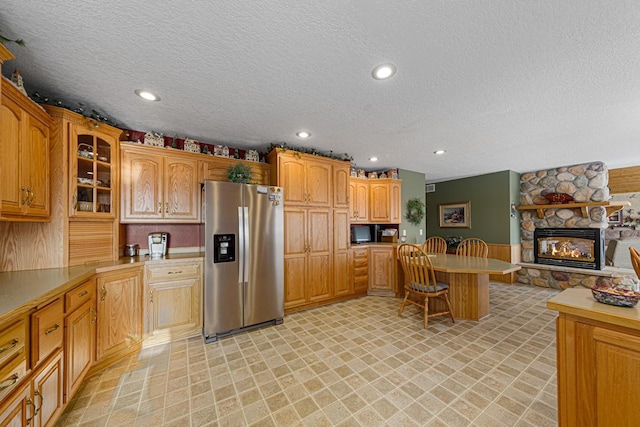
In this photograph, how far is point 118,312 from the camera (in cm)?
220

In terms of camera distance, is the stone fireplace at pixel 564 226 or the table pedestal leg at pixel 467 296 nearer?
the table pedestal leg at pixel 467 296

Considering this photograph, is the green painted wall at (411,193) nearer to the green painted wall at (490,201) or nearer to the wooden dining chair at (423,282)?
the green painted wall at (490,201)

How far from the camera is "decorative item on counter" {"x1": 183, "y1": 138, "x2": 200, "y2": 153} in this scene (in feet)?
10.0

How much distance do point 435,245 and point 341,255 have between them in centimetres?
190

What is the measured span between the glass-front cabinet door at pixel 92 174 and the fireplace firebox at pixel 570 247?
7.33 metres

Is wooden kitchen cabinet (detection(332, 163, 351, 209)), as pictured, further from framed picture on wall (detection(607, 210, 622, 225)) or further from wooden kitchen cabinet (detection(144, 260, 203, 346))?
framed picture on wall (detection(607, 210, 622, 225))

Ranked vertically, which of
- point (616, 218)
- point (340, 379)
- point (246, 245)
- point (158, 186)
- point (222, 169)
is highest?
point (222, 169)

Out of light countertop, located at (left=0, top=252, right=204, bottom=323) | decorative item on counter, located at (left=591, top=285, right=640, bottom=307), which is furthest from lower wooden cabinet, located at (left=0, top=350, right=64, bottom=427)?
decorative item on counter, located at (left=591, top=285, right=640, bottom=307)

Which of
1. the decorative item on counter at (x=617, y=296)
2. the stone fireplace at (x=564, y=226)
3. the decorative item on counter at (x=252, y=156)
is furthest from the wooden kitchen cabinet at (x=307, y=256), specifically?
the stone fireplace at (x=564, y=226)

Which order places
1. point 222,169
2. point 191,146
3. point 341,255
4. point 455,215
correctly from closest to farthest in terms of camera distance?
point 191,146 < point 222,169 < point 341,255 < point 455,215

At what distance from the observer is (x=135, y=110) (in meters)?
2.33

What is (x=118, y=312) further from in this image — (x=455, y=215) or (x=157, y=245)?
(x=455, y=215)

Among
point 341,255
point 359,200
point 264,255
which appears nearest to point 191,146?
point 264,255

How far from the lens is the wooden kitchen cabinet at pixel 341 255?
374cm
